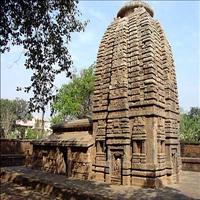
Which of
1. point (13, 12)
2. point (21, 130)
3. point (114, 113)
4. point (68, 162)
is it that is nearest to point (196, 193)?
point (114, 113)

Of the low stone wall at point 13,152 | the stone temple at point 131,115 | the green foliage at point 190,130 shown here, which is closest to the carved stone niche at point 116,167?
the stone temple at point 131,115

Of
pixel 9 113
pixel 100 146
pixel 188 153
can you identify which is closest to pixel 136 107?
pixel 100 146

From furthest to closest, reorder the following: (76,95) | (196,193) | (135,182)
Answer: (76,95) → (135,182) → (196,193)

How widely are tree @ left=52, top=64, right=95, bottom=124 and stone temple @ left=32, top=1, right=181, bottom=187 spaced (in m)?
19.4

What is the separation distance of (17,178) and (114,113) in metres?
6.99

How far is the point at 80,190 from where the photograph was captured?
1205 cm

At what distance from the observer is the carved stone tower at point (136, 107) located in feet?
44.0

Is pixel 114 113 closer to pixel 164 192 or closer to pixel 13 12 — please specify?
pixel 164 192

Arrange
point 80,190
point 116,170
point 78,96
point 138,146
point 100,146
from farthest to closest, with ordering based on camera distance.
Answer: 1. point 78,96
2. point 100,146
3. point 116,170
4. point 138,146
5. point 80,190

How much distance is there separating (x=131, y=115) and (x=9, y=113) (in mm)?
47457

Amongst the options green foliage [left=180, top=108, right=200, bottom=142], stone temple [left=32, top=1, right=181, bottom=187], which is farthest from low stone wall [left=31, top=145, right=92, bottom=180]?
green foliage [left=180, top=108, right=200, bottom=142]

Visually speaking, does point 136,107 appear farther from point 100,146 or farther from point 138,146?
point 100,146

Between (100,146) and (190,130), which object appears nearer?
(100,146)

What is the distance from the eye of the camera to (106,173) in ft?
47.1
